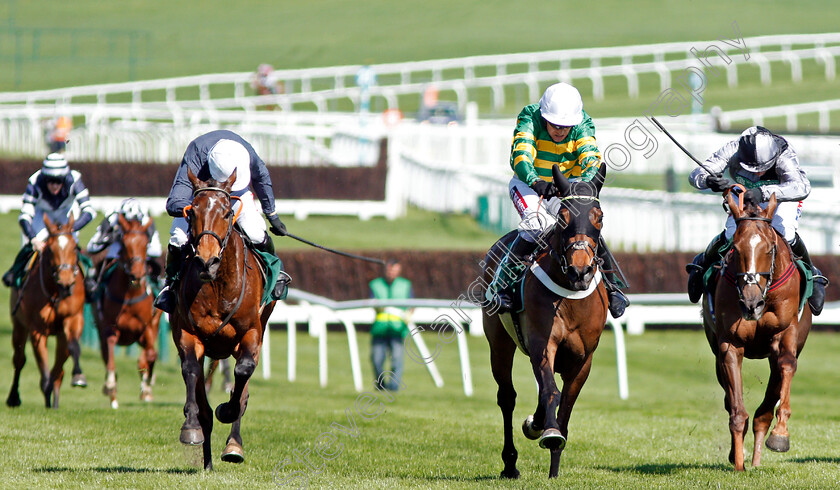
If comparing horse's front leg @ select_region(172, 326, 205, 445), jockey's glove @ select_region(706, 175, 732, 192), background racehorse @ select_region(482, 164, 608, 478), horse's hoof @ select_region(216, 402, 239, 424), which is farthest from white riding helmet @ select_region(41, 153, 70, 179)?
jockey's glove @ select_region(706, 175, 732, 192)

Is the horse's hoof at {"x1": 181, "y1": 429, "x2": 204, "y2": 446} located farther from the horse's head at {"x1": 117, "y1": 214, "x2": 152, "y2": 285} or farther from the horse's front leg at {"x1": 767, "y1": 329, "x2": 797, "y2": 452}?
the horse's head at {"x1": 117, "y1": 214, "x2": 152, "y2": 285}

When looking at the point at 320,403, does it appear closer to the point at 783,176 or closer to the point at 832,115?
the point at 783,176

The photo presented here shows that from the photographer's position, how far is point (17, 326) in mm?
11812

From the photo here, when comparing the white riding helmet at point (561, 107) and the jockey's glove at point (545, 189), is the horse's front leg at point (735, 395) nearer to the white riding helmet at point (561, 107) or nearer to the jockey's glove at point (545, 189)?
the jockey's glove at point (545, 189)

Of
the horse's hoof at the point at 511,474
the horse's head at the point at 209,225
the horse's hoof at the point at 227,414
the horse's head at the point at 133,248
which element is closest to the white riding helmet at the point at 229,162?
the horse's head at the point at 209,225

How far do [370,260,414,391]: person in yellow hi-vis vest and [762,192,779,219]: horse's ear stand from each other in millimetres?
6625

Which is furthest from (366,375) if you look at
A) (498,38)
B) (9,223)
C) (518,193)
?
(498,38)

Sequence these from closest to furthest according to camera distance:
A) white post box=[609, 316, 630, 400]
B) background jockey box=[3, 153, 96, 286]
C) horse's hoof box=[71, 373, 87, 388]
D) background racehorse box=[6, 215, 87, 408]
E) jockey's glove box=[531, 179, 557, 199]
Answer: jockey's glove box=[531, 179, 557, 199]
horse's hoof box=[71, 373, 87, 388]
background racehorse box=[6, 215, 87, 408]
background jockey box=[3, 153, 96, 286]
white post box=[609, 316, 630, 400]

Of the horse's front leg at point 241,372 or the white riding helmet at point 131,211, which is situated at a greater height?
the white riding helmet at point 131,211

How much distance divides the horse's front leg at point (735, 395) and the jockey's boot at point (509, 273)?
133 cm

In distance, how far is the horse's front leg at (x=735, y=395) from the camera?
7363 mm

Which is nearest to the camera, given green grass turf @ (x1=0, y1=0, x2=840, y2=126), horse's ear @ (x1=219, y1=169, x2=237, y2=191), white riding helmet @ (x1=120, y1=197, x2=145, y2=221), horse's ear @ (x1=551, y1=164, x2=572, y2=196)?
horse's ear @ (x1=551, y1=164, x2=572, y2=196)

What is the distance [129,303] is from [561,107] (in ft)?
19.8

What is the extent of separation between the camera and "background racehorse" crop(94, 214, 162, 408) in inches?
472
